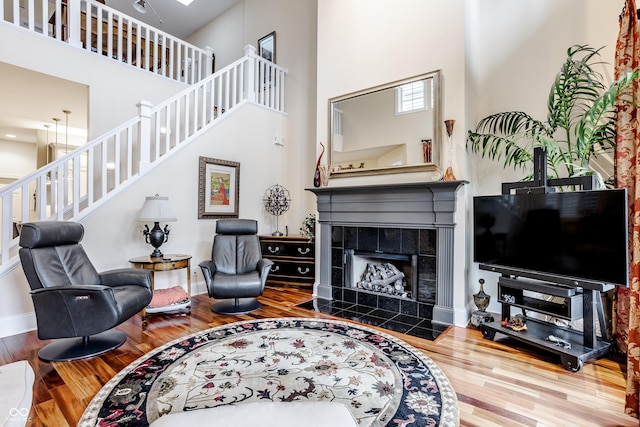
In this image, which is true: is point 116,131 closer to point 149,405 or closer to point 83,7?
point 83,7

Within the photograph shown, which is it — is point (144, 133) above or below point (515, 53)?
below

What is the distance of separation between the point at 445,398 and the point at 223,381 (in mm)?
1427

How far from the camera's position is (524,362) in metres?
2.43

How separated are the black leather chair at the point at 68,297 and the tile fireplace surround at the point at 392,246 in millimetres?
2098

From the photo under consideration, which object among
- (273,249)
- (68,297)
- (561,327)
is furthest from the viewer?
(273,249)

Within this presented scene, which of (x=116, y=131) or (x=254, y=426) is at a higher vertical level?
(x=116, y=131)

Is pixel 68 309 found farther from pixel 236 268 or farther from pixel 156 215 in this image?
pixel 236 268

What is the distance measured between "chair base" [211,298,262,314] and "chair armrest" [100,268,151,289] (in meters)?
0.88

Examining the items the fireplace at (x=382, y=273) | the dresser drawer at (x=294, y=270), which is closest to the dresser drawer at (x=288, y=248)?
the dresser drawer at (x=294, y=270)

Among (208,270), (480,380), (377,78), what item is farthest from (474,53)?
(208,270)

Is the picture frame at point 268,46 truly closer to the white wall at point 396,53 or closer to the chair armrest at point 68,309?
the white wall at point 396,53

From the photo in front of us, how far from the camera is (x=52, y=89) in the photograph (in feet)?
14.6

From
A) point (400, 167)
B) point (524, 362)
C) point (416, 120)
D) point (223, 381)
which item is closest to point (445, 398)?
point (524, 362)

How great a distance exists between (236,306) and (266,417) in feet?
9.11
